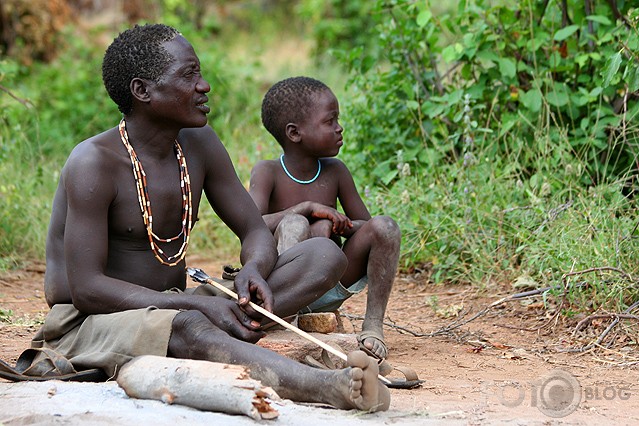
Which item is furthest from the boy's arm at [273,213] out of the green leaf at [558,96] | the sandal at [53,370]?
the green leaf at [558,96]

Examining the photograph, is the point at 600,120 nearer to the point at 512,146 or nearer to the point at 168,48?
the point at 512,146

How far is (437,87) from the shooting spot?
6180 millimetres

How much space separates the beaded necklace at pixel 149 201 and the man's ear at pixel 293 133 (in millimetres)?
844

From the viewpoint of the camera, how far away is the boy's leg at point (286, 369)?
276 centimetres

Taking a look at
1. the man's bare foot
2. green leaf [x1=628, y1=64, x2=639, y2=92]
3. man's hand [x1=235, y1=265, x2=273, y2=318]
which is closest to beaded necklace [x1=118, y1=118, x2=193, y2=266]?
man's hand [x1=235, y1=265, x2=273, y2=318]

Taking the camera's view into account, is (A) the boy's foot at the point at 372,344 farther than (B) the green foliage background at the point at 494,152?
No

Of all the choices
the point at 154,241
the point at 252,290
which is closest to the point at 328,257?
the point at 252,290

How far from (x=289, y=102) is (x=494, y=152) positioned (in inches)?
71.9

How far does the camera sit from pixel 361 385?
274cm

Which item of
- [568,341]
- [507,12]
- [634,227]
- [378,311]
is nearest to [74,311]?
[378,311]

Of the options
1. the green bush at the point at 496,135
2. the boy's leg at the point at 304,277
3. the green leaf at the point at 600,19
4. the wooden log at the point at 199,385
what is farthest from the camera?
the green leaf at the point at 600,19

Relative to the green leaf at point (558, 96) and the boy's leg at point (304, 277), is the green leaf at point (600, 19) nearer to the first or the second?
the green leaf at point (558, 96)

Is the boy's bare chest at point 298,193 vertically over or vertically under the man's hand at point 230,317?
over

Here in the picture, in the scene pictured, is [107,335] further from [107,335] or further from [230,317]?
[230,317]
